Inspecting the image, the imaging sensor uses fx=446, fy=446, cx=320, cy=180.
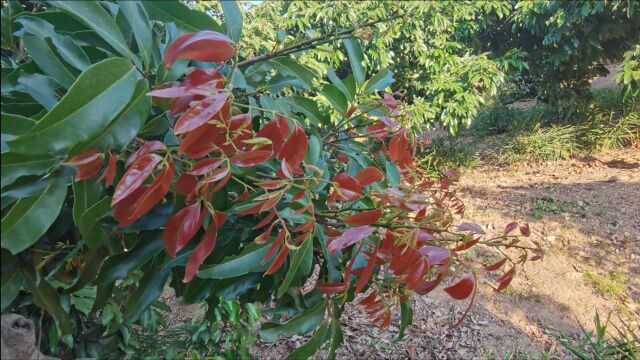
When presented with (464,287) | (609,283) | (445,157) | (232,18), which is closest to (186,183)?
(232,18)

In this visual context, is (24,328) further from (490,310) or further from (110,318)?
(490,310)

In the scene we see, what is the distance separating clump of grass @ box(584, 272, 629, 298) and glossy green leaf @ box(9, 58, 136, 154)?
3.40 m

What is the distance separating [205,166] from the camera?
0.50m

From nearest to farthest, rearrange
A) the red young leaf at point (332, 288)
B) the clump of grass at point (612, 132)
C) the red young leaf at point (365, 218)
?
1. the red young leaf at point (365, 218)
2. the red young leaf at point (332, 288)
3. the clump of grass at point (612, 132)

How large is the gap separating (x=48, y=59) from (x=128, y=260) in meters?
0.29

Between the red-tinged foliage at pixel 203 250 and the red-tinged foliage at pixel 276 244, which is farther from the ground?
the red-tinged foliage at pixel 203 250

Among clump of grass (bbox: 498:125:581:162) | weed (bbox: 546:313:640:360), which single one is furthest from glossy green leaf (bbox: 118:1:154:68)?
clump of grass (bbox: 498:125:581:162)

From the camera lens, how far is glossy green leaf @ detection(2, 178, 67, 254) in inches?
18.4

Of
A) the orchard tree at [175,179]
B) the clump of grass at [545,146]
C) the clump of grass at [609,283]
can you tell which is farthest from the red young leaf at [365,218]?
the clump of grass at [545,146]

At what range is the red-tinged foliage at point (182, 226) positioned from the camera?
521 millimetres

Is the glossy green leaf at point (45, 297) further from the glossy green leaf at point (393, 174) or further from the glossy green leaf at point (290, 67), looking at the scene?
the glossy green leaf at point (393, 174)

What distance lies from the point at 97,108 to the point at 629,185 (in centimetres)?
548

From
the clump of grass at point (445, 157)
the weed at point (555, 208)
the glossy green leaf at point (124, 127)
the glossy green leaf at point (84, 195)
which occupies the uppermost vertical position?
the glossy green leaf at point (124, 127)

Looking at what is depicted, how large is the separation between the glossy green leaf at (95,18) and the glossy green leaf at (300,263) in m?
0.35
